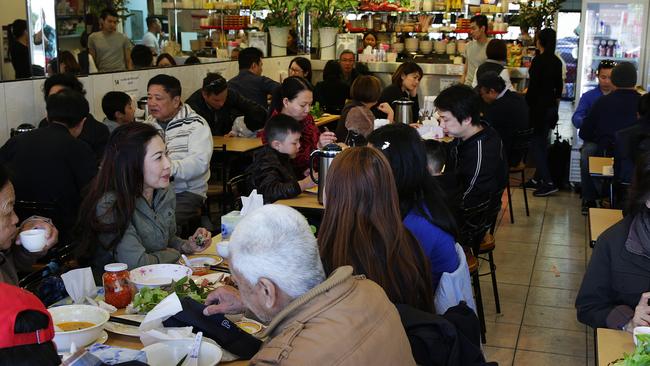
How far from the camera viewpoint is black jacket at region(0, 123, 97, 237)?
15.1 ft

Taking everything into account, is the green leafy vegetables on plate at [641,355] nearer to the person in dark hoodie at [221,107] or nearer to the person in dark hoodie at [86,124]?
the person in dark hoodie at [86,124]

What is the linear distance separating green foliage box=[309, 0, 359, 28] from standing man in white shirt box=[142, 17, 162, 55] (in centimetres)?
229

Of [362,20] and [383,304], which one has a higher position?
[362,20]

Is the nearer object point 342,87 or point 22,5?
point 22,5

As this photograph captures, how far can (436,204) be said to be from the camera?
3.30m

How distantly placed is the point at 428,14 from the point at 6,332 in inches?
428

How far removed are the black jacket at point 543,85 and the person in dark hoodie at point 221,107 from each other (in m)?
3.53

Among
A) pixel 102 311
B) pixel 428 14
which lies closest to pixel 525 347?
pixel 102 311

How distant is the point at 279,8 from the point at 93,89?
415 centimetres

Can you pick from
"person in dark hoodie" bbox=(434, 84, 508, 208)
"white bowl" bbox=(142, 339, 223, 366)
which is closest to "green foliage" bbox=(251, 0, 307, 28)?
"person in dark hoodie" bbox=(434, 84, 508, 208)

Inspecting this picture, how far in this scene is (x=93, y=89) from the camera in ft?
22.4

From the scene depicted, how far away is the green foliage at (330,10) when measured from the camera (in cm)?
1058

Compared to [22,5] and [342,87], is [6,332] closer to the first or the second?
[22,5]

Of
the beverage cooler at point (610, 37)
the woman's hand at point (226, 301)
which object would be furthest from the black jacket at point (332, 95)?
the woman's hand at point (226, 301)
